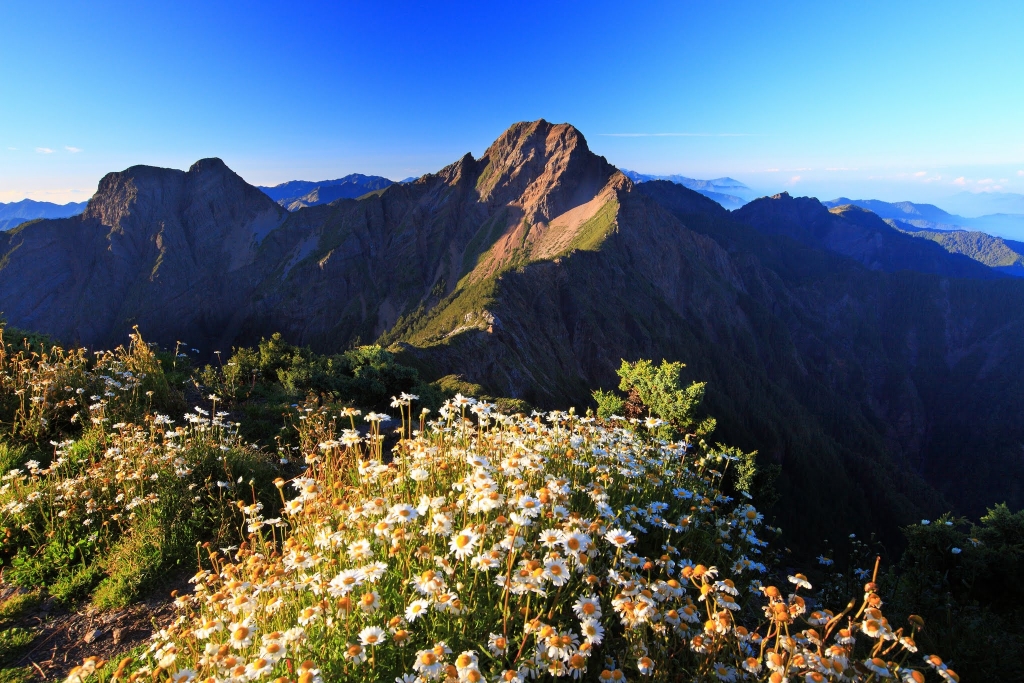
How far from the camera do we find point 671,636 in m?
3.05

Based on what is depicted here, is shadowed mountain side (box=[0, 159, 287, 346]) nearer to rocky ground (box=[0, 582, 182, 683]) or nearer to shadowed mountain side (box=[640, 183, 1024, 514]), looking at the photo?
rocky ground (box=[0, 582, 182, 683])

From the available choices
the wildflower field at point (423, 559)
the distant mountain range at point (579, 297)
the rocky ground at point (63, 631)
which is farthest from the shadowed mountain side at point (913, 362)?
the rocky ground at point (63, 631)

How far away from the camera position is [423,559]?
3047mm

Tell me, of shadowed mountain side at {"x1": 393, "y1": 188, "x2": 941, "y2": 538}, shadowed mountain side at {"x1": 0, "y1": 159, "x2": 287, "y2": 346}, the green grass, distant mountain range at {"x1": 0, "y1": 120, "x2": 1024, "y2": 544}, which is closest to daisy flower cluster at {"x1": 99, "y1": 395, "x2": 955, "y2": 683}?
shadowed mountain side at {"x1": 393, "y1": 188, "x2": 941, "y2": 538}

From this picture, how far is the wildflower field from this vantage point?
2.54 meters

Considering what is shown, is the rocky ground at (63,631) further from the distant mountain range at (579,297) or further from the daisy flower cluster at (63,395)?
the distant mountain range at (579,297)

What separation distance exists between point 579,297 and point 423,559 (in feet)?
223

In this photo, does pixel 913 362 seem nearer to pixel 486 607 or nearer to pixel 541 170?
pixel 541 170

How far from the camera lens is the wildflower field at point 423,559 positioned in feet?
8.32

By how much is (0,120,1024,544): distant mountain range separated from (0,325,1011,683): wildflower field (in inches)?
2185

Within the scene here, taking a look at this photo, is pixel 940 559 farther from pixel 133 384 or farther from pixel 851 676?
pixel 133 384

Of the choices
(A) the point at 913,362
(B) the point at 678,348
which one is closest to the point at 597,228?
(B) the point at 678,348

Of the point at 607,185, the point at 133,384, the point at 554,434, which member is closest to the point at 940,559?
the point at 554,434

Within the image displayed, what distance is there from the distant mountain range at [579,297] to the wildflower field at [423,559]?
182 ft
